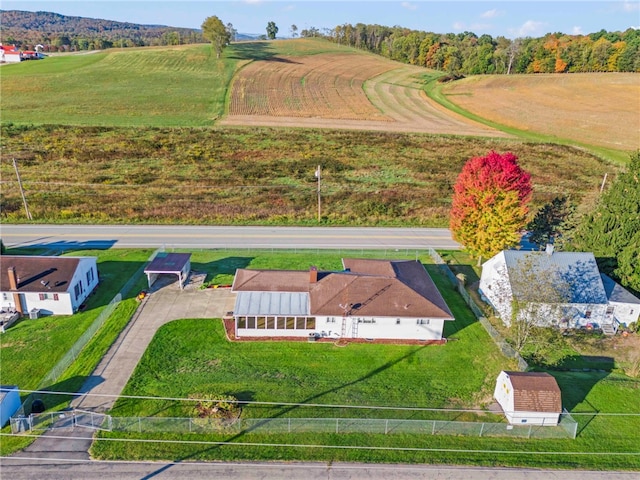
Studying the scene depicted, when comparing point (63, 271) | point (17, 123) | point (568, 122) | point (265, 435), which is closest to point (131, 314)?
point (63, 271)

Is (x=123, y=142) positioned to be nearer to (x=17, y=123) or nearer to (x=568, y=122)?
(x=17, y=123)

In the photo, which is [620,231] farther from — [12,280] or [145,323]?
[12,280]

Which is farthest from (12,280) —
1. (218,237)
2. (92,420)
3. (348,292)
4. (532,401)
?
(532,401)

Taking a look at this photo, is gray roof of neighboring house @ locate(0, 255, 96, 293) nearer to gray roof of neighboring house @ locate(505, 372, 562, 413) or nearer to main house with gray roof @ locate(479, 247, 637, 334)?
gray roof of neighboring house @ locate(505, 372, 562, 413)

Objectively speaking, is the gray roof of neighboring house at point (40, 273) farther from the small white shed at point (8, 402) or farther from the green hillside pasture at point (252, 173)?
the green hillside pasture at point (252, 173)

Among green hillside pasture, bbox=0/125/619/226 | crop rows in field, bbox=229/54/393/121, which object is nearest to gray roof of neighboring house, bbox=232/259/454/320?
green hillside pasture, bbox=0/125/619/226

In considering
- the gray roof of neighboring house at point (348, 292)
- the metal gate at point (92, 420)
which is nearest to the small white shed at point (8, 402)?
the metal gate at point (92, 420)
